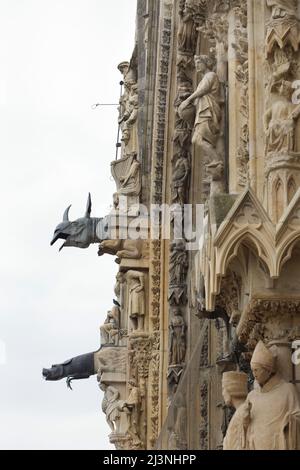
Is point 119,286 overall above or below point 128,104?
below

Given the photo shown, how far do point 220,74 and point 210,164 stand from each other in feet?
3.22

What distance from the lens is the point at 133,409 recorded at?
81.2 feet

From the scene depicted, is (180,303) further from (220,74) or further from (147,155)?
(220,74)

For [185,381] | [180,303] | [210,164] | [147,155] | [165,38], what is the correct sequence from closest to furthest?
[210,164], [185,381], [180,303], [165,38], [147,155]

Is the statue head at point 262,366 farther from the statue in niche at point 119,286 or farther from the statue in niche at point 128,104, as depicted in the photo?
the statue in niche at point 128,104

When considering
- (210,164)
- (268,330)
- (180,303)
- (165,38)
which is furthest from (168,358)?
(268,330)

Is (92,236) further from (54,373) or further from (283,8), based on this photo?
(283,8)

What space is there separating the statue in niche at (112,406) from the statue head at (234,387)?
11.4m

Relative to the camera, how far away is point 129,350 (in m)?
25.0

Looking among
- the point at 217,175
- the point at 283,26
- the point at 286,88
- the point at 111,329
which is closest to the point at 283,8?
the point at 283,26

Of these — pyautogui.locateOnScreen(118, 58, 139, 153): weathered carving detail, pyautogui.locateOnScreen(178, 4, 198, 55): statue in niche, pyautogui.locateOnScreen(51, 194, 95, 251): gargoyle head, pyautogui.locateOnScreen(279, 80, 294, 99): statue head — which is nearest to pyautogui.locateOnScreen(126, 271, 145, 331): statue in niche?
pyautogui.locateOnScreen(51, 194, 95, 251): gargoyle head

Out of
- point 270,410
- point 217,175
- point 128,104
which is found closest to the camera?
point 270,410

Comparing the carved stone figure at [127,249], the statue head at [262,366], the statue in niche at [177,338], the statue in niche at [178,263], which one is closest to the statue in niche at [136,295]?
the carved stone figure at [127,249]

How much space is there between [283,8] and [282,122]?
1126 millimetres
